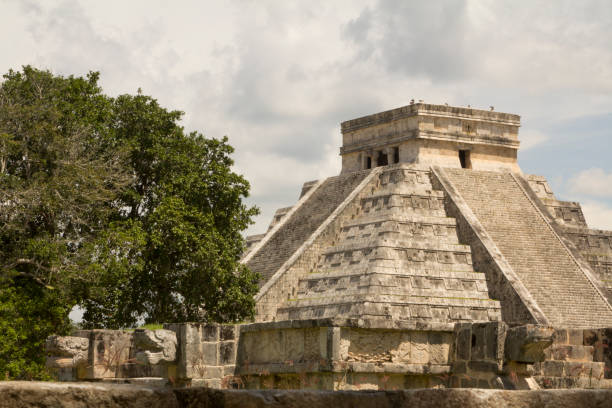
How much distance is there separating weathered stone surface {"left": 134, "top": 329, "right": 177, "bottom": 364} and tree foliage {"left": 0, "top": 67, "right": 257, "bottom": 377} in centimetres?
929

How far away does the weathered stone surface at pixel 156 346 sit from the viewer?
13.3m

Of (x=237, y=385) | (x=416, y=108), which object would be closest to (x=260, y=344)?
(x=237, y=385)

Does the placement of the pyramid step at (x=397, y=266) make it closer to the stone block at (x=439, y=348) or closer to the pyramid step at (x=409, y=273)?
the pyramid step at (x=409, y=273)

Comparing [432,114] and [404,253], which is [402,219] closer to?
[404,253]

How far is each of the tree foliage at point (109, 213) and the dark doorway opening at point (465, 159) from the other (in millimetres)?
12753

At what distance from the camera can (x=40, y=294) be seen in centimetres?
2370

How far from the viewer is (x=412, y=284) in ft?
104

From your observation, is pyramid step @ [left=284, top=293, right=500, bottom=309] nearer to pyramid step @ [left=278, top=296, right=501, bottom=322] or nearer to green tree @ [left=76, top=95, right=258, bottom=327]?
pyramid step @ [left=278, top=296, right=501, bottom=322]

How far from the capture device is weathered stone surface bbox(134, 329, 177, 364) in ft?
43.6

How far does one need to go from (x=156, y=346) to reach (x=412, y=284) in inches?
753

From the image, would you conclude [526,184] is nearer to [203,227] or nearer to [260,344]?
[203,227]

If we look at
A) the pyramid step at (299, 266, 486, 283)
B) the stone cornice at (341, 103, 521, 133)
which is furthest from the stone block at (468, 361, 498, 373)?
the stone cornice at (341, 103, 521, 133)

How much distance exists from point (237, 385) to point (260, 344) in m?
0.68

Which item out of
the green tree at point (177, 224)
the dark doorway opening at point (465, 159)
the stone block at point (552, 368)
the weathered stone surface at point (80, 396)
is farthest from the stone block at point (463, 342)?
the dark doorway opening at point (465, 159)
